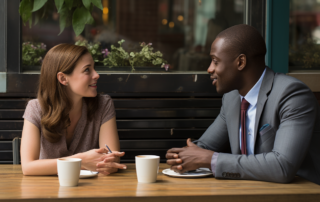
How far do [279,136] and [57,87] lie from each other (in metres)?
1.29

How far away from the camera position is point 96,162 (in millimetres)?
1659

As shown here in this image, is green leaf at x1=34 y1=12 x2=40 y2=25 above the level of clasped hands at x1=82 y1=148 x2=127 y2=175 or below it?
above

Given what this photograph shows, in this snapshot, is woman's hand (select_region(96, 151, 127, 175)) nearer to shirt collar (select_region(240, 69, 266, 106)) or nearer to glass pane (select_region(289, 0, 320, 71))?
shirt collar (select_region(240, 69, 266, 106))

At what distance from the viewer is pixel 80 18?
2615 mm

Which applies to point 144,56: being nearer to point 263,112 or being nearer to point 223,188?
point 263,112

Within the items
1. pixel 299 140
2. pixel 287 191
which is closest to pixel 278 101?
pixel 299 140

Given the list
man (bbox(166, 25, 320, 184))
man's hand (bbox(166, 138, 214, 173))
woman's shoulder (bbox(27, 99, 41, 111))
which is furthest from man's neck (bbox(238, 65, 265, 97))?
woman's shoulder (bbox(27, 99, 41, 111))

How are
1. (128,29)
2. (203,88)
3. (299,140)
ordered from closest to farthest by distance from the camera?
(299,140) < (203,88) < (128,29)

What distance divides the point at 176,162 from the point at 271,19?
1.73 meters

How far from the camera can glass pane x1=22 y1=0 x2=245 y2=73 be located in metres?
2.80

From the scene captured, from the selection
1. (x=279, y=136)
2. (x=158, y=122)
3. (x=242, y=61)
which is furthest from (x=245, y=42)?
(x=158, y=122)

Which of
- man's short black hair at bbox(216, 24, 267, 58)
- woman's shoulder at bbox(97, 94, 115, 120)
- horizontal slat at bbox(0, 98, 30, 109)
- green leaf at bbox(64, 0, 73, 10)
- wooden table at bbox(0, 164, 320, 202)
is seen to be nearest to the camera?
wooden table at bbox(0, 164, 320, 202)

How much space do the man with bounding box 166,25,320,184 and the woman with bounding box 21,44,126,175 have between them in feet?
2.01

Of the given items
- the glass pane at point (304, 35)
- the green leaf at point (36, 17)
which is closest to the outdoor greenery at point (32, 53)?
the green leaf at point (36, 17)
